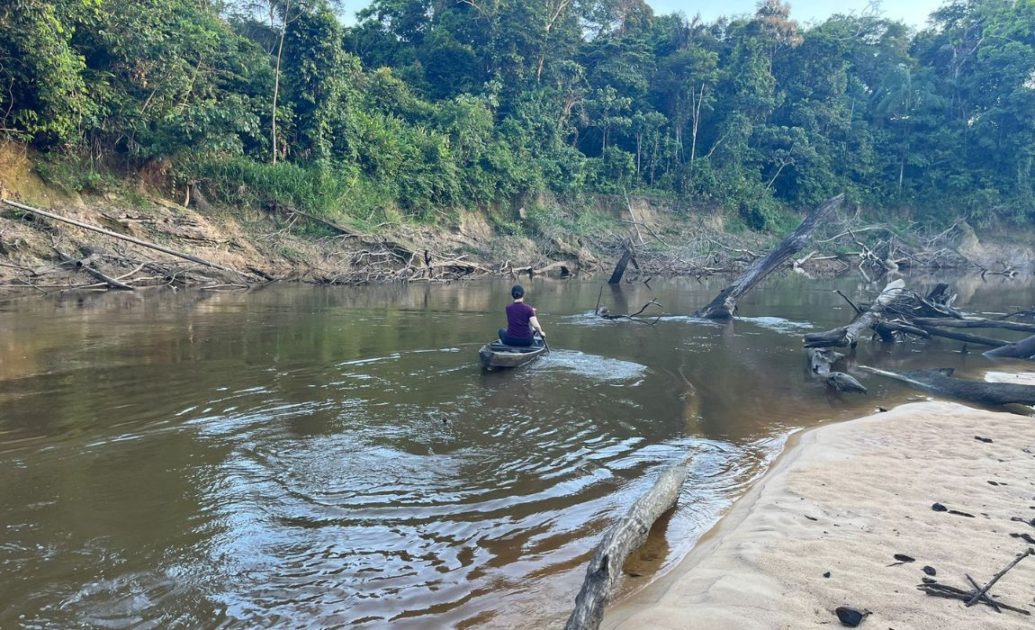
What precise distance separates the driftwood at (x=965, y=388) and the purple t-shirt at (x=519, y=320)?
6.00 meters

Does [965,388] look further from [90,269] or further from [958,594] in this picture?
[90,269]

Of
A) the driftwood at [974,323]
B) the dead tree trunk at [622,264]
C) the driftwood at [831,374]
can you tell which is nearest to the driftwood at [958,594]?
the driftwood at [831,374]

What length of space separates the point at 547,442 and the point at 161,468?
3.78m

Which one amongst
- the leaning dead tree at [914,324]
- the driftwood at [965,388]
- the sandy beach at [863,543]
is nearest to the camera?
the sandy beach at [863,543]

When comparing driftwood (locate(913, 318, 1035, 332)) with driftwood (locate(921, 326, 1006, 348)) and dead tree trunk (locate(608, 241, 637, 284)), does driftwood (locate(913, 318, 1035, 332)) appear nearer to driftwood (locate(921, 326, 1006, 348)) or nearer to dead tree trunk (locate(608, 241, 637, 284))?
driftwood (locate(921, 326, 1006, 348))

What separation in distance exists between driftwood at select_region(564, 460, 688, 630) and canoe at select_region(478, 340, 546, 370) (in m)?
5.20

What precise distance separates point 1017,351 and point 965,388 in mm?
4376

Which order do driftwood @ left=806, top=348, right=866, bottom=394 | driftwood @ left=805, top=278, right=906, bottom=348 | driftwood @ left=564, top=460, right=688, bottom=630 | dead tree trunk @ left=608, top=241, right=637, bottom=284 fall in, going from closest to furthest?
driftwood @ left=564, top=460, right=688, bottom=630, driftwood @ left=806, top=348, right=866, bottom=394, driftwood @ left=805, top=278, right=906, bottom=348, dead tree trunk @ left=608, top=241, right=637, bottom=284

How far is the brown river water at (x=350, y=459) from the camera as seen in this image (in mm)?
3896

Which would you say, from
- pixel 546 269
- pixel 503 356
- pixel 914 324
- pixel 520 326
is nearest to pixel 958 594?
pixel 503 356

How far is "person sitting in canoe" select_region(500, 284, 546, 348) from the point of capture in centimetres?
1061

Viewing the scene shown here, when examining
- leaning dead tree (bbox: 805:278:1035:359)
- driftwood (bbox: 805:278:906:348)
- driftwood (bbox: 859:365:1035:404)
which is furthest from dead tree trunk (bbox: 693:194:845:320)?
driftwood (bbox: 859:365:1035:404)

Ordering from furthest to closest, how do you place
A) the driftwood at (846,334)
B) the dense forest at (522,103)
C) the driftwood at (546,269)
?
the driftwood at (546,269) < the dense forest at (522,103) < the driftwood at (846,334)

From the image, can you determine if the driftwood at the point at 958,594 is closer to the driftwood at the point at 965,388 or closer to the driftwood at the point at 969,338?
the driftwood at the point at 965,388
